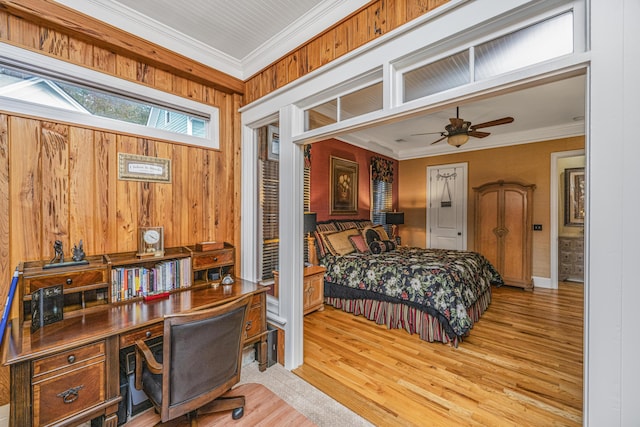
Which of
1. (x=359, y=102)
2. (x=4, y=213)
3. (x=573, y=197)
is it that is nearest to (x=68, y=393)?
(x=4, y=213)

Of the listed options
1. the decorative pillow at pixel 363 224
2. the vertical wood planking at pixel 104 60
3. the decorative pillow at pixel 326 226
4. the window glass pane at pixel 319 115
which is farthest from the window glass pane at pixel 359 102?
the decorative pillow at pixel 363 224

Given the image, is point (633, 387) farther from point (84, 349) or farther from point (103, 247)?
point (103, 247)

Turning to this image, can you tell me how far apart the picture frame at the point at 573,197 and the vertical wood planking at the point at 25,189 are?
7.83 meters

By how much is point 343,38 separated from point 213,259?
7.07ft

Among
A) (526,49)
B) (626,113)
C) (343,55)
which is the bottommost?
(626,113)

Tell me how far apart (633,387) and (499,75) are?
1.47 meters

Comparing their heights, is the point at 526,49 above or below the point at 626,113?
above

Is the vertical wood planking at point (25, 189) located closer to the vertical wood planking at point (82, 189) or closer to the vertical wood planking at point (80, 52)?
the vertical wood planking at point (82, 189)

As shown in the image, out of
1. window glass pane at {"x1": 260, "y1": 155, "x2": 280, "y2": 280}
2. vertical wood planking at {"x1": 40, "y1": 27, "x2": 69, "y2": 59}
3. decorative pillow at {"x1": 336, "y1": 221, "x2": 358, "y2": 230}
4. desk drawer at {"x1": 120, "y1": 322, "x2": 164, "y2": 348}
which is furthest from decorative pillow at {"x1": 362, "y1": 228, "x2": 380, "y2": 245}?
vertical wood planking at {"x1": 40, "y1": 27, "x2": 69, "y2": 59}

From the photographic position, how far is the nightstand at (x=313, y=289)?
352cm

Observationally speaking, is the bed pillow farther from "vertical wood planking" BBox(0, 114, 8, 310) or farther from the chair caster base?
"vertical wood planking" BBox(0, 114, 8, 310)

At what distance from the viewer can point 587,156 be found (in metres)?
1.16

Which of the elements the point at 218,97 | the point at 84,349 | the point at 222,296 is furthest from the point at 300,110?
the point at 84,349

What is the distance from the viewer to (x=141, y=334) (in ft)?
5.65
